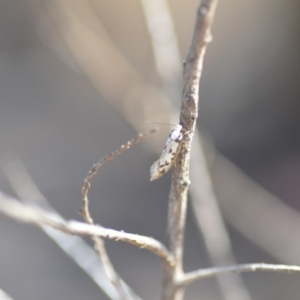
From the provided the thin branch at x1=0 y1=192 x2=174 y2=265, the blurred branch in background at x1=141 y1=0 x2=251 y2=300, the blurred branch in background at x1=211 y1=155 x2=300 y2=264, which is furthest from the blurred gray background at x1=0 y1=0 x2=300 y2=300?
the thin branch at x1=0 y1=192 x2=174 y2=265

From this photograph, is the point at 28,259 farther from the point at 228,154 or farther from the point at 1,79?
the point at 228,154

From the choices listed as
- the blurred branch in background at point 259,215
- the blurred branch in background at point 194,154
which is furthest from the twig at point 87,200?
the blurred branch in background at point 259,215

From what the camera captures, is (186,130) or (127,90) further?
(127,90)

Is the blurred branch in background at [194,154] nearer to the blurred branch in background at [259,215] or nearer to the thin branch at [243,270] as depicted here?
the thin branch at [243,270]

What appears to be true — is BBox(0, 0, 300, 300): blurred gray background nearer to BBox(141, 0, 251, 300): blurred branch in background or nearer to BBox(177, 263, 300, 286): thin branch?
BBox(141, 0, 251, 300): blurred branch in background

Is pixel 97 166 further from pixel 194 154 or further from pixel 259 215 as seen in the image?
pixel 259 215

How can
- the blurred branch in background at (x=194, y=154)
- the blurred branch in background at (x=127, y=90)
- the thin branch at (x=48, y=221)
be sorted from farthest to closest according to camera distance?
the blurred branch in background at (x=127, y=90)
the blurred branch in background at (x=194, y=154)
the thin branch at (x=48, y=221)

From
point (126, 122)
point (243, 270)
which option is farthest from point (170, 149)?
point (126, 122)
